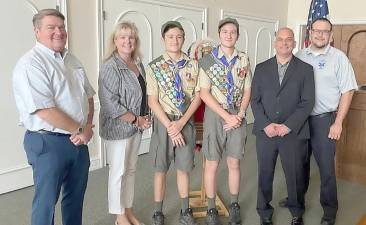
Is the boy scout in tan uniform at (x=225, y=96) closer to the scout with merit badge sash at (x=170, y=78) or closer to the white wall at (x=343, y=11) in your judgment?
the scout with merit badge sash at (x=170, y=78)

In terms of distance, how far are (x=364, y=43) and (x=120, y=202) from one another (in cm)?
561

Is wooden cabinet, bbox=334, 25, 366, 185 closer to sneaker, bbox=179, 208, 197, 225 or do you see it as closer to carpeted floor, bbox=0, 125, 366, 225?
carpeted floor, bbox=0, 125, 366, 225

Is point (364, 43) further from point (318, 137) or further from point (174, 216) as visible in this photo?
point (174, 216)

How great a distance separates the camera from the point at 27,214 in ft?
9.09

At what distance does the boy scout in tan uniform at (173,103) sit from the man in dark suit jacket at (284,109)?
484 millimetres

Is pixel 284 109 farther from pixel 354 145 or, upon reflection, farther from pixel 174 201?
pixel 354 145

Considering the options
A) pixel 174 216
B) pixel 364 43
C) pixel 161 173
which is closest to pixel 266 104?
pixel 161 173

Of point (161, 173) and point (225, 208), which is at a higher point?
point (161, 173)

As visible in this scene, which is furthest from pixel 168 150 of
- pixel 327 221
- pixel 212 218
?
pixel 327 221

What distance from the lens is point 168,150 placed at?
2.39 meters

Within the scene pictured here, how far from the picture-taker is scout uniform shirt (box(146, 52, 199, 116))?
2.30m

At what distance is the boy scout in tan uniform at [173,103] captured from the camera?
2.30m

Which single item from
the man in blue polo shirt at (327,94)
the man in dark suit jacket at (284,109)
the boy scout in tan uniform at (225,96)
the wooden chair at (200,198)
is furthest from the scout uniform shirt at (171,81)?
the man in blue polo shirt at (327,94)

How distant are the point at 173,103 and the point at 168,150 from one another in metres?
0.34
